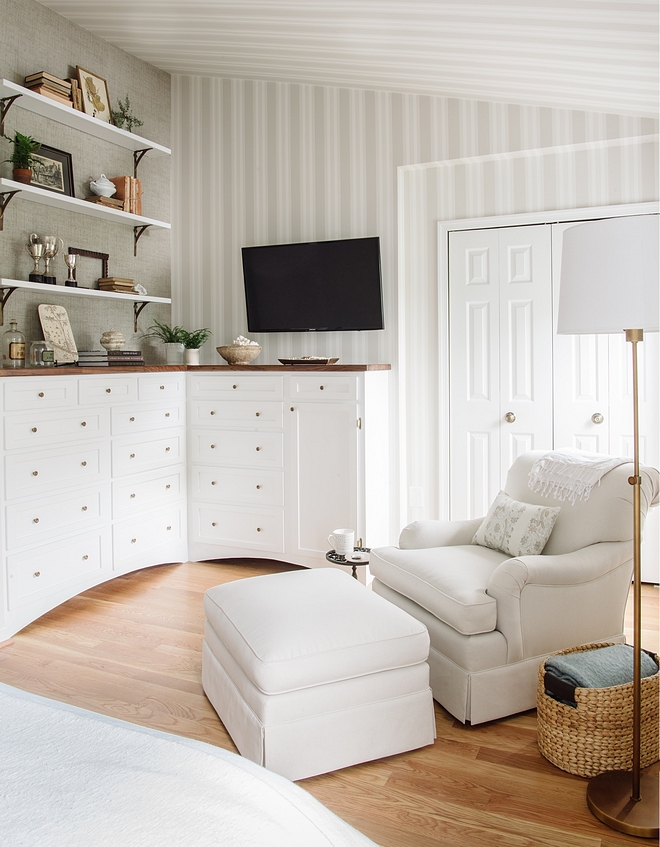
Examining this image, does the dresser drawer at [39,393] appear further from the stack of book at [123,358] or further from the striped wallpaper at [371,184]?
the striped wallpaper at [371,184]

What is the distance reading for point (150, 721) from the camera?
226 cm

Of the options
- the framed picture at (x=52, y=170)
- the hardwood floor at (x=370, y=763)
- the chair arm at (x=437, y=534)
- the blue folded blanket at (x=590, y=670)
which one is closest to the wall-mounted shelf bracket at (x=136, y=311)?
the framed picture at (x=52, y=170)

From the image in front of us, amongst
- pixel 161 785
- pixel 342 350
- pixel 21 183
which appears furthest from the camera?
pixel 342 350

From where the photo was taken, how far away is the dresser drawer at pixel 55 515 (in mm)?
3033

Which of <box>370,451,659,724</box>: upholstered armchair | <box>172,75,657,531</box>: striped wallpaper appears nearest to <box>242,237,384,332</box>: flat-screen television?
<box>172,75,657,531</box>: striped wallpaper

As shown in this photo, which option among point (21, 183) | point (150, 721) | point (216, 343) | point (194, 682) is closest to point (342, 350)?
point (216, 343)

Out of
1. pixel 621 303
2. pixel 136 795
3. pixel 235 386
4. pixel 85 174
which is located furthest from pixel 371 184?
pixel 136 795

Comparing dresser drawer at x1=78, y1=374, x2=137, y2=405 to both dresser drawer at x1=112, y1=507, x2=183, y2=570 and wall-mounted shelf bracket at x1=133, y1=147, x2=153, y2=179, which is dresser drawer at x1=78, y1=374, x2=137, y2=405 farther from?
wall-mounted shelf bracket at x1=133, y1=147, x2=153, y2=179

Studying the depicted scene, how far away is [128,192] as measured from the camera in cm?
409

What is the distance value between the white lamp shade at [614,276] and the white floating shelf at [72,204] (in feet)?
8.86

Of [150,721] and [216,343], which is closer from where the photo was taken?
[150,721]

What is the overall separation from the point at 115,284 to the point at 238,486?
136cm

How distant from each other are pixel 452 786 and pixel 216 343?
3228 millimetres

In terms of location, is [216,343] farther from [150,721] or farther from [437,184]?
[150,721]
